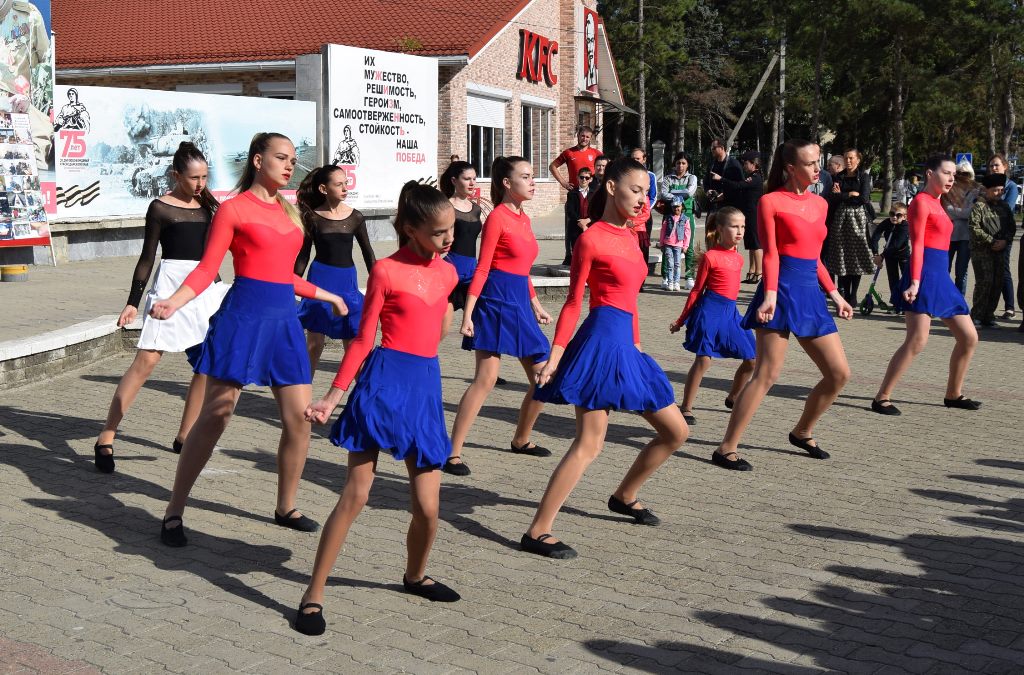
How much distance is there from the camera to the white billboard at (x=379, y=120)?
24.5 metres

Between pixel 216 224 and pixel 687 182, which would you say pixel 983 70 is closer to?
pixel 687 182

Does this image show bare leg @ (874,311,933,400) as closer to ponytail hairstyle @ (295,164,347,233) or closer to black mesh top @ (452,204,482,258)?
black mesh top @ (452,204,482,258)

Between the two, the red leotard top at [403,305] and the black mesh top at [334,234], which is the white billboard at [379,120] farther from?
the red leotard top at [403,305]

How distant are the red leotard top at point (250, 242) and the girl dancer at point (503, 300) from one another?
170 centimetres

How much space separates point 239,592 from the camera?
17.2 feet

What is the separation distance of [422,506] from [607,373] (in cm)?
125

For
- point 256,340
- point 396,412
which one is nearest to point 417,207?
point 396,412

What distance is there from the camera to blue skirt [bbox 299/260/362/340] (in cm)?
806

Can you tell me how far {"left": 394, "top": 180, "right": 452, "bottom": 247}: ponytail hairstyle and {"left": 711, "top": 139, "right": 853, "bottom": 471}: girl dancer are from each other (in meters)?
3.15

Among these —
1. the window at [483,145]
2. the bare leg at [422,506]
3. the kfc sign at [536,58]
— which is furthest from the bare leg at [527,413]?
the kfc sign at [536,58]

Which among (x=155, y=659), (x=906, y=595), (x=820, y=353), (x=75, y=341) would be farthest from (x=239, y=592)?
(x=75, y=341)

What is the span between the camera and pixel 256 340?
573 cm

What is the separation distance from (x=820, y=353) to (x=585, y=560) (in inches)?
106

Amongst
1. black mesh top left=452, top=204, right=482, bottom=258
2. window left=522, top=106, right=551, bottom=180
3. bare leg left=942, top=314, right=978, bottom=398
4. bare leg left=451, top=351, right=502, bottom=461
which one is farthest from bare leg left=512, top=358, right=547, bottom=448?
window left=522, top=106, right=551, bottom=180
